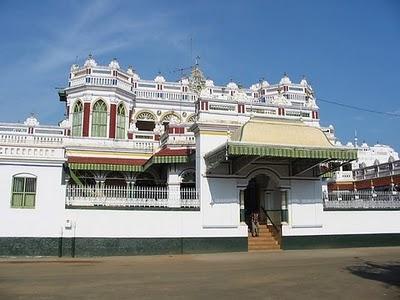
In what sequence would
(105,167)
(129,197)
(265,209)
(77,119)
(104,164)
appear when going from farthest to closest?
(77,119)
(104,164)
(105,167)
(265,209)
(129,197)

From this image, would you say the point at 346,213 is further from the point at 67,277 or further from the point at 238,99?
the point at 67,277

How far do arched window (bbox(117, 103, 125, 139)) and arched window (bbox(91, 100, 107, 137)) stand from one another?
2.71 ft

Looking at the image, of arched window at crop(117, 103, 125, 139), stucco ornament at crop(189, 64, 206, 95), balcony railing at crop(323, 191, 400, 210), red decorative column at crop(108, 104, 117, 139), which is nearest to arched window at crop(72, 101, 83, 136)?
red decorative column at crop(108, 104, 117, 139)

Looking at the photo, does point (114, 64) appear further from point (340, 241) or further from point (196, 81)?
point (340, 241)

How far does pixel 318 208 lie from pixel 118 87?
1400 cm

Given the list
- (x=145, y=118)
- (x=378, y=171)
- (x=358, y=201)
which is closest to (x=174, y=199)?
(x=358, y=201)

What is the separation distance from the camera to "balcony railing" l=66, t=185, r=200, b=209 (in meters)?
16.3

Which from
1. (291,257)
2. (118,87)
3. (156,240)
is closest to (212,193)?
(156,240)

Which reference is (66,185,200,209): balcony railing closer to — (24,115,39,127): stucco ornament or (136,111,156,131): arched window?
(24,115,39,127): stucco ornament

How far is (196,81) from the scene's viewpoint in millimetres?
32531

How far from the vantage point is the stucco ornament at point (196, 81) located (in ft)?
102

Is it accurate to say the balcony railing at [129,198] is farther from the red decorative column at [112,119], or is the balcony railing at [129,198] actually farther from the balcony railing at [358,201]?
the red decorative column at [112,119]

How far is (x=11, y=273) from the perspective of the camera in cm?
1133

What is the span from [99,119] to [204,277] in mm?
17674
